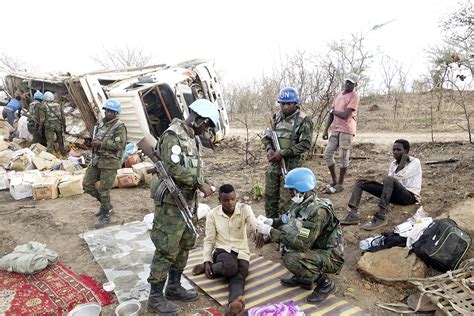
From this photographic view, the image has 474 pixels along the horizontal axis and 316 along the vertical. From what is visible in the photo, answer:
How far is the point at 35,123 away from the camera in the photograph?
7.82 meters

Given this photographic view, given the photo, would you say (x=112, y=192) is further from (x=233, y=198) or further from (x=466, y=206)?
(x=466, y=206)

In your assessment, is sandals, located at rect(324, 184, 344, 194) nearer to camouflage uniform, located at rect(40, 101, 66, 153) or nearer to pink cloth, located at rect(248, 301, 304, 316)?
pink cloth, located at rect(248, 301, 304, 316)

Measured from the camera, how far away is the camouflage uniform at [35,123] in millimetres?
7500

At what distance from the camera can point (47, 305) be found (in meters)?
2.97

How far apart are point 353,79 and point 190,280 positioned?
10.9ft

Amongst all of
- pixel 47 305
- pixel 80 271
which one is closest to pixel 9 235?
pixel 80 271

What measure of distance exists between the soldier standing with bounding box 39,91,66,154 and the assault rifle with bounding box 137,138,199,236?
597cm

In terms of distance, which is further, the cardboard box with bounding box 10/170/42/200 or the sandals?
the cardboard box with bounding box 10/170/42/200

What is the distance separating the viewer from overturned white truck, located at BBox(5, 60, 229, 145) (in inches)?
276

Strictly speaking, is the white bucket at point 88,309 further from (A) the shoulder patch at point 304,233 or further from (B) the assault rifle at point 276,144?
(B) the assault rifle at point 276,144

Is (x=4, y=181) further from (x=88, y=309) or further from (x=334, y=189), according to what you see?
(x=334, y=189)

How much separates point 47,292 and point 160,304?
1151 millimetres

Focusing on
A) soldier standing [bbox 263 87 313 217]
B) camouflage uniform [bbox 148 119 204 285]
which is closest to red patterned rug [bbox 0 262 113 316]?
camouflage uniform [bbox 148 119 204 285]

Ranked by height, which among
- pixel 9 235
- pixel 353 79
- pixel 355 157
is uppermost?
pixel 353 79
